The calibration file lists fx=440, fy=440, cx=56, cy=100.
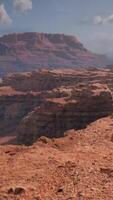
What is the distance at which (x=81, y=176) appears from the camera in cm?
1856

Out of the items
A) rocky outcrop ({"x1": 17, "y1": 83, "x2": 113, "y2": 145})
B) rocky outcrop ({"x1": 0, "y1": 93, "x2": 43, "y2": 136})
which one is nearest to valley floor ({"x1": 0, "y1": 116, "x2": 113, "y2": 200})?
rocky outcrop ({"x1": 17, "y1": 83, "x2": 113, "y2": 145})

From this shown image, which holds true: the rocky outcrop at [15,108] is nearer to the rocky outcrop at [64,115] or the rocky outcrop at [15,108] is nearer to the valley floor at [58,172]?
the rocky outcrop at [64,115]

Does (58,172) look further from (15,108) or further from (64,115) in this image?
(15,108)

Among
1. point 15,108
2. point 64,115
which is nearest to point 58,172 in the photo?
point 64,115

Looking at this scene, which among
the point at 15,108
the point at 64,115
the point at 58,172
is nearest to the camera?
the point at 58,172

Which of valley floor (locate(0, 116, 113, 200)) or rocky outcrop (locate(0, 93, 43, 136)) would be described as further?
rocky outcrop (locate(0, 93, 43, 136))

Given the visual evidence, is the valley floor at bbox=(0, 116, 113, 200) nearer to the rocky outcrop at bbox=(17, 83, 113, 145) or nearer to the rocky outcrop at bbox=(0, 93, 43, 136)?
the rocky outcrop at bbox=(17, 83, 113, 145)

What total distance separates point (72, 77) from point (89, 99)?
1673 inches

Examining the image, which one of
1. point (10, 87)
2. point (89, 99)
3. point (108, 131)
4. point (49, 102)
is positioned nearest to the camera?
point (108, 131)

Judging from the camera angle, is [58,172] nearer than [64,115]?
Yes

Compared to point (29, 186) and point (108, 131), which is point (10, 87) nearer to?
point (108, 131)

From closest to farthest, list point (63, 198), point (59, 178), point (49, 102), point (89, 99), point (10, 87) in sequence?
point (63, 198) < point (59, 178) < point (89, 99) < point (49, 102) < point (10, 87)

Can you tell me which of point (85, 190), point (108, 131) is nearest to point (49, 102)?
point (108, 131)

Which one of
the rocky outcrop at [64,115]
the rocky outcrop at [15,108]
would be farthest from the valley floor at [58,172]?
the rocky outcrop at [15,108]
